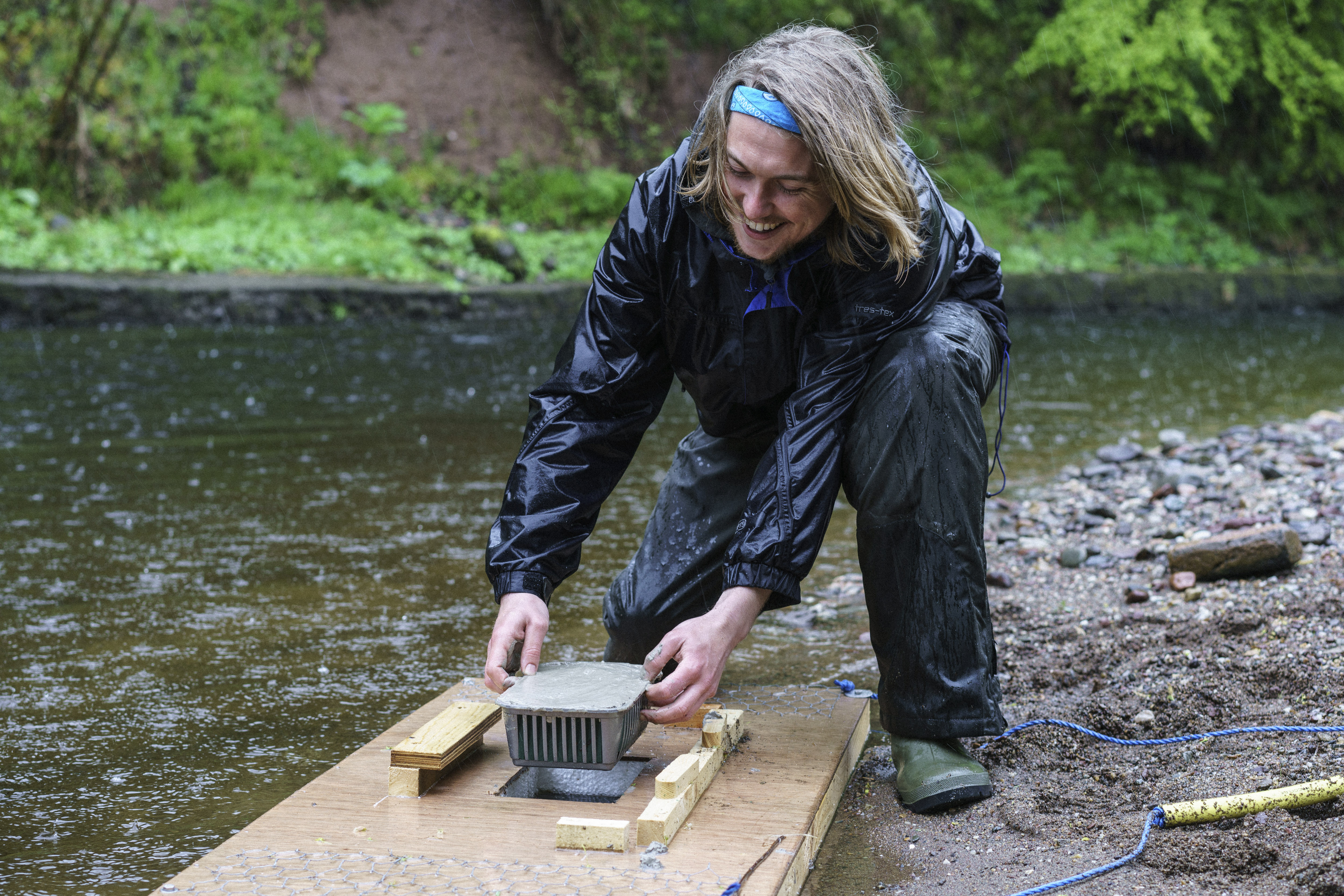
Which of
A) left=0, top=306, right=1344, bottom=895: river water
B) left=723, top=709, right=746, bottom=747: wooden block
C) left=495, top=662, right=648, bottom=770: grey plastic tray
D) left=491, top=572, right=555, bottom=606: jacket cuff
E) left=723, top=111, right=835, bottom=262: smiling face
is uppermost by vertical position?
left=723, top=111, right=835, bottom=262: smiling face

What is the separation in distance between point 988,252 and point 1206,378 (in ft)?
23.8

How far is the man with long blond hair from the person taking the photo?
2.03 metres

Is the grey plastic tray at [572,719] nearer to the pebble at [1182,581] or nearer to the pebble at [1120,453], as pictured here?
the pebble at [1182,581]

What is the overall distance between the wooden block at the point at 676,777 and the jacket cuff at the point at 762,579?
1.01 ft

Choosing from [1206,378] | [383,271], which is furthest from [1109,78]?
[383,271]

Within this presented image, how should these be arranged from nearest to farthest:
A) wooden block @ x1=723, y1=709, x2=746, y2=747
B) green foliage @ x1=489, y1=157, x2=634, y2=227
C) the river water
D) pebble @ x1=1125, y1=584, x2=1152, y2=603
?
1. wooden block @ x1=723, y1=709, x2=746, y2=747
2. the river water
3. pebble @ x1=1125, y1=584, x2=1152, y2=603
4. green foliage @ x1=489, y1=157, x2=634, y2=227

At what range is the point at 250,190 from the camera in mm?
13547

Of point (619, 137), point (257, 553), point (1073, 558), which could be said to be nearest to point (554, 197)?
point (619, 137)

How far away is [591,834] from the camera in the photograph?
180 cm

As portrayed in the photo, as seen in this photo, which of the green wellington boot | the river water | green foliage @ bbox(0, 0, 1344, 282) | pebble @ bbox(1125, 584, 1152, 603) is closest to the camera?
the green wellington boot

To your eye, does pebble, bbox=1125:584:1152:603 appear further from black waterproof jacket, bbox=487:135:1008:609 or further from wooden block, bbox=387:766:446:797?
wooden block, bbox=387:766:446:797

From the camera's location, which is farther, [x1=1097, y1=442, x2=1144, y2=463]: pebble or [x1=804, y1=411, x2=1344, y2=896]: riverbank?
[x1=1097, y1=442, x2=1144, y2=463]: pebble

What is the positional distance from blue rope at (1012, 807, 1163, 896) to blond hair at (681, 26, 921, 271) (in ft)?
3.45

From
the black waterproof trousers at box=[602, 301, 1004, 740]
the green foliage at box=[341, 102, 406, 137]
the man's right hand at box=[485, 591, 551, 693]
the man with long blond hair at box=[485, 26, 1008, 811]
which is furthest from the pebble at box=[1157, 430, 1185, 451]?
the green foliage at box=[341, 102, 406, 137]
